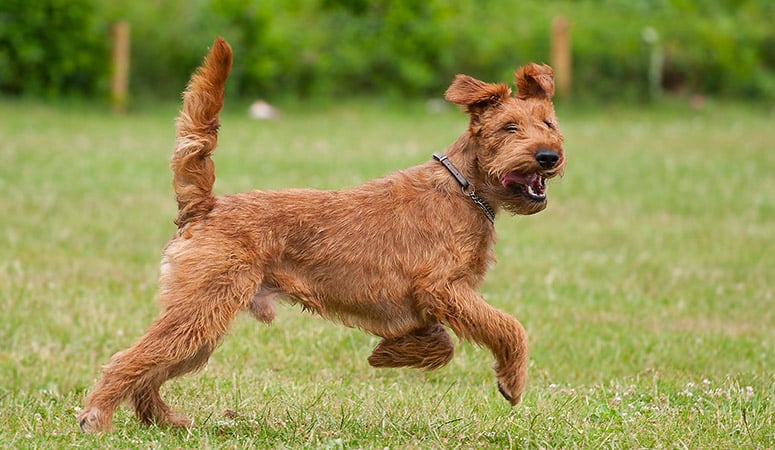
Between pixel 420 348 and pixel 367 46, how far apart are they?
18.7 metres

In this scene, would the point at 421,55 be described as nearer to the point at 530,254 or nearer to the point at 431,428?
the point at 530,254

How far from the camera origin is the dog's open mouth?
17.4ft

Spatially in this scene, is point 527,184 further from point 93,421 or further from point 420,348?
point 93,421

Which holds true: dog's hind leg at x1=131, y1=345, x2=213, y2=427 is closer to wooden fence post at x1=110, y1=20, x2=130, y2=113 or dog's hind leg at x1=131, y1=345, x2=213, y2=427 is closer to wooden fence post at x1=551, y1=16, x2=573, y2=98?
wooden fence post at x1=110, y1=20, x2=130, y2=113

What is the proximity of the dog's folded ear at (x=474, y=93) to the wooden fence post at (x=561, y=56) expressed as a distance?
17778mm

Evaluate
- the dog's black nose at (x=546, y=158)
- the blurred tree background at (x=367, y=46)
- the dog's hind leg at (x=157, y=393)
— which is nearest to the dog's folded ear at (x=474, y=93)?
the dog's black nose at (x=546, y=158)

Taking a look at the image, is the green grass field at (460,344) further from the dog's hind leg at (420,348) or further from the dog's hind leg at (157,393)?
the dog's hind leg at (420,348)

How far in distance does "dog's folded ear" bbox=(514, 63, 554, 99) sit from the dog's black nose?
507mm

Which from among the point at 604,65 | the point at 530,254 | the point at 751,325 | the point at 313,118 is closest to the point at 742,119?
the point at 604,65

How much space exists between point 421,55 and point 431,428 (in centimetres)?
1887

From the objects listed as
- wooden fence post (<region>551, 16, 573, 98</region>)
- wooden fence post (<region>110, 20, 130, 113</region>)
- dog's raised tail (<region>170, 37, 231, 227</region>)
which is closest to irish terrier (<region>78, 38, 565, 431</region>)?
dog's raised tail (<region>170, 37, 231, 227</region>)

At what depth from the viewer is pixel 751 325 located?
855 cm

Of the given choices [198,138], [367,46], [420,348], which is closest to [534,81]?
[420,348]

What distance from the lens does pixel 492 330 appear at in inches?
205
